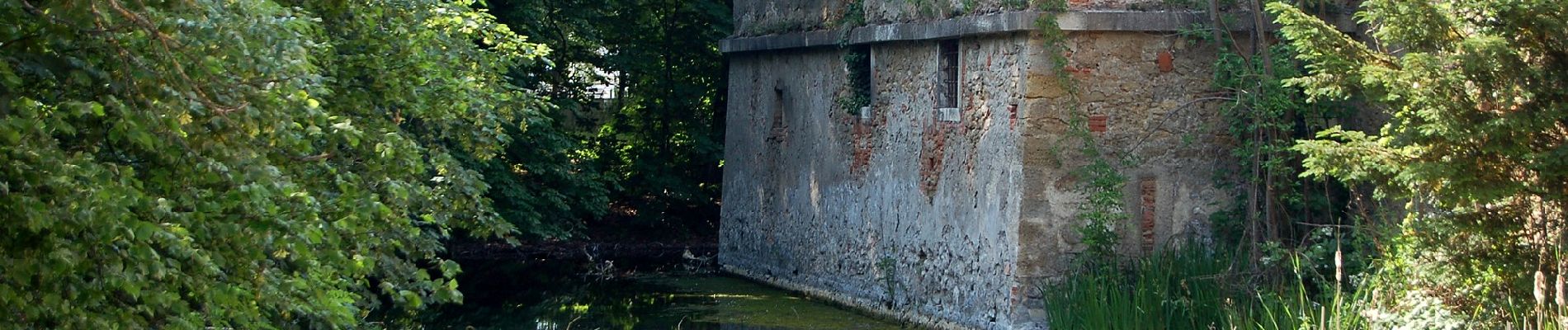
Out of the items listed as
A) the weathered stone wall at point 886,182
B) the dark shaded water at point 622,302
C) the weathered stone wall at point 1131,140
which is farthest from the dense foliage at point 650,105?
the weathered stone wall at point 1131,140

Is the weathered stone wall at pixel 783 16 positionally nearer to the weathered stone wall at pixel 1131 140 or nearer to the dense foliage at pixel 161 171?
the weathered stone wall at pixel 1131 140

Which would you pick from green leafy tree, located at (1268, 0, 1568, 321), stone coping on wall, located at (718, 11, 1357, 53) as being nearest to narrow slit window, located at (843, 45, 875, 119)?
stone coping on wall, located at (718, 11, 1357, 53)

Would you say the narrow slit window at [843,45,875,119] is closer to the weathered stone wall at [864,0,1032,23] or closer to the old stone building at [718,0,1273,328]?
the old stone building at [718,0,1273,328]

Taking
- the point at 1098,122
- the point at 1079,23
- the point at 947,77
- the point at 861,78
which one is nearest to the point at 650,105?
the point at 861,78

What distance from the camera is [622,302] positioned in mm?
15484

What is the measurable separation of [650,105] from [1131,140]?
40.3 feet

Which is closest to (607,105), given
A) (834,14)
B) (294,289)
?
(834,14)

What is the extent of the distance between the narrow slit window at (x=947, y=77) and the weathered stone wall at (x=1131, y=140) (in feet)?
4.59

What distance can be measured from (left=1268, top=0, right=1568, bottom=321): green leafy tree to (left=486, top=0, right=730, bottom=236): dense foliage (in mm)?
13894

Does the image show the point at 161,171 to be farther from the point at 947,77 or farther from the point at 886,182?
the point at 886,182

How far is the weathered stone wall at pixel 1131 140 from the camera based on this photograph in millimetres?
10930

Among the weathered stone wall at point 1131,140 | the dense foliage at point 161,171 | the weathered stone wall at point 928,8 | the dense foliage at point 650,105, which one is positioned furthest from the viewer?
the dense foliage at point 650,105

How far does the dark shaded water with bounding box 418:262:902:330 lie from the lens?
13.6 m

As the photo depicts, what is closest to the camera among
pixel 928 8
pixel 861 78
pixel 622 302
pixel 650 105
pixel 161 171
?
pixel 161 171
